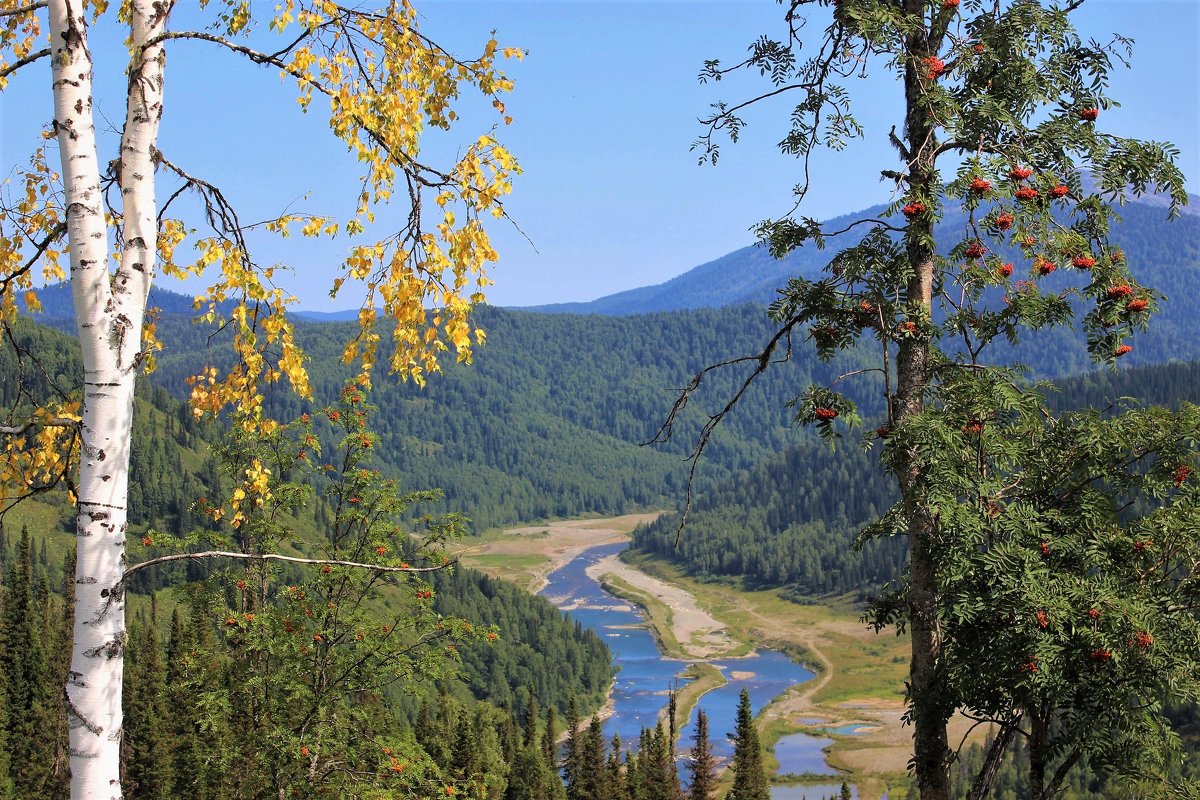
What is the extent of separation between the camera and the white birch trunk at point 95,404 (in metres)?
6.59

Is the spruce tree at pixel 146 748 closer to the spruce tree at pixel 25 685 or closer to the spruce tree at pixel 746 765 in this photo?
the spruce tree at pixel 25 685

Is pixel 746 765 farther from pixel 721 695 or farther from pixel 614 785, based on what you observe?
pixel 721 695

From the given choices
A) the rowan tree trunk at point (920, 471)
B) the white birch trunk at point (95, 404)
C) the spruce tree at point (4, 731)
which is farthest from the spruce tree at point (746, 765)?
the white birch trunk at point (95, 404)

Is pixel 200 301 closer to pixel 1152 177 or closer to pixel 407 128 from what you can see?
pixel 407 128

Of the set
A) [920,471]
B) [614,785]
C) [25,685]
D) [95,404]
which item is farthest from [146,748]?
[95,404]

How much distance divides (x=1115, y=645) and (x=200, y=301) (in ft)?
27.6

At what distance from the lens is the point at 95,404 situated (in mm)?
6695

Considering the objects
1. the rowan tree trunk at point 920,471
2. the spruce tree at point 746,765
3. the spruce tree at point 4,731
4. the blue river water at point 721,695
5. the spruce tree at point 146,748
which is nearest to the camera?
the rowan tree trunk at point 920,471

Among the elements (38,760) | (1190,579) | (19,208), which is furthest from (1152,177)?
(38,760)

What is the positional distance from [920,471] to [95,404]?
7645mm

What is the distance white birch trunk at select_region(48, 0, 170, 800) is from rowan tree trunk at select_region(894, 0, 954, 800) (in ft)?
23.4

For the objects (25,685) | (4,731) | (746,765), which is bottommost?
(746,765)

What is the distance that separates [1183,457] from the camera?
10.1 meters

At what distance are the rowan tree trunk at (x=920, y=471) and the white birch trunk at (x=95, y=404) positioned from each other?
23.4 feet
